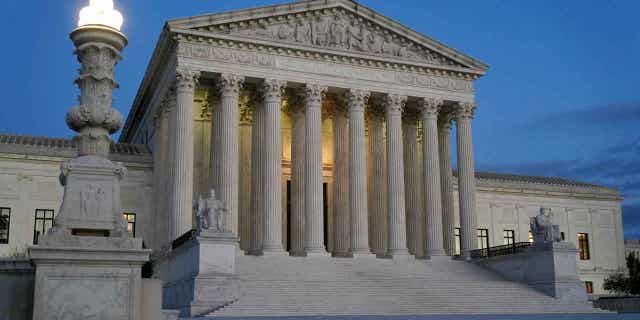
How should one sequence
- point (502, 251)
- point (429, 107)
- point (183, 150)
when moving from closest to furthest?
point (183, 150)
point (502, 251)
point (429, 107)

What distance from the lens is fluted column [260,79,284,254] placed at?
40.2 m

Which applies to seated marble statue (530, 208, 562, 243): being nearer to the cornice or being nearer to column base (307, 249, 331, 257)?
column base (307, 249, 331, 257)

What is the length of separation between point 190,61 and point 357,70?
34.2 ft

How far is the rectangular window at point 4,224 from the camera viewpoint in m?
44.2

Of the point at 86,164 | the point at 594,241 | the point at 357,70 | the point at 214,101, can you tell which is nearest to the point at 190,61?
the point at 214,101

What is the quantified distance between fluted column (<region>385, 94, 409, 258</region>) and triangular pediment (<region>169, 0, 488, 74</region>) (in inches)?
122

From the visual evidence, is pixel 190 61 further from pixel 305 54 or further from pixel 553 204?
pixel 553 204

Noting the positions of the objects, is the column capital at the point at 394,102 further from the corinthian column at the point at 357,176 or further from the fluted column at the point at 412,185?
the fluted column at the point at 412,185

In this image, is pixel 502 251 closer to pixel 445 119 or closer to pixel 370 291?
pixel 370 291

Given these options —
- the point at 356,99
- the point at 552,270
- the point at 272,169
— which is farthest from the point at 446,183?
the point at 272,169

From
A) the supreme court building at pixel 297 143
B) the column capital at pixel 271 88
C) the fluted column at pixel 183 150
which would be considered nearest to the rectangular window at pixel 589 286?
the supreme court building at pixel 297 143

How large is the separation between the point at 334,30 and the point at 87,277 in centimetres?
3478

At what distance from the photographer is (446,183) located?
47.8 m

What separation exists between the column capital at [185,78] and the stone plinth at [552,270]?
20.2 meters
